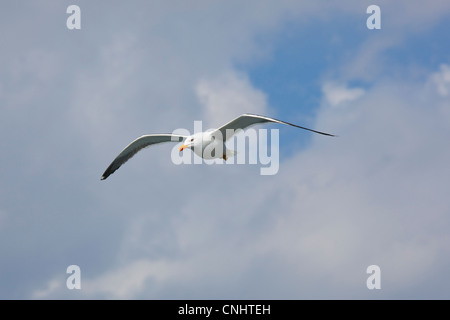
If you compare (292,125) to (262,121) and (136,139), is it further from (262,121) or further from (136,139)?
(136,139)

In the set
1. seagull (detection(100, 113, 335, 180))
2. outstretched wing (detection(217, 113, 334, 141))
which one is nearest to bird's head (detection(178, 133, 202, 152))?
seagull (detection(100, 113, 335, 180))

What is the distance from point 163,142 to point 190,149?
3.60m

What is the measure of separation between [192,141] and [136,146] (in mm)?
5077

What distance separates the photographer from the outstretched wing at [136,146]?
2908cm

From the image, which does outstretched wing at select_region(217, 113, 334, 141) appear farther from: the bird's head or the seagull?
the bird's head

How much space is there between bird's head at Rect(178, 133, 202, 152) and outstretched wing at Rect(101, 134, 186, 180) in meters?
1.87

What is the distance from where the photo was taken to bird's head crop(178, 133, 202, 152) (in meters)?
26.2

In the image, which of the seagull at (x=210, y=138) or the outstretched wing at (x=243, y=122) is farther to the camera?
the seagull at (x=210, y=138)

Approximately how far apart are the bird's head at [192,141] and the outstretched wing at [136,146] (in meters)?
1.87

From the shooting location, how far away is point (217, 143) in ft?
86.8

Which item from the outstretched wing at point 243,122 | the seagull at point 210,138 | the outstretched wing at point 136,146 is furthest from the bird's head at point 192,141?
the outstretched wing at point 136,146

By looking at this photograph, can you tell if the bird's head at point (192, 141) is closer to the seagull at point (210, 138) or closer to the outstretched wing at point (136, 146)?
the seagull at point (210, 138)

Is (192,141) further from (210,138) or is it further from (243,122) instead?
(243,122)
